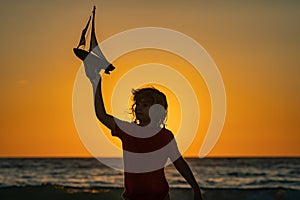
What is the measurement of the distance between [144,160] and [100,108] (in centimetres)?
48

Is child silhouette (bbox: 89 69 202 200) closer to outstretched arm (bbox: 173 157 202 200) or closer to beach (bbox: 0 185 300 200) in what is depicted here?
outstretched arm (bbox: 173 157 202 200)

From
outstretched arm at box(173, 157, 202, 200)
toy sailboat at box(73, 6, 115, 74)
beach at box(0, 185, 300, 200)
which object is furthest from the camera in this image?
beach at box(0, 185, 300, 200)

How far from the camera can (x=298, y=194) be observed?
75.2 feet

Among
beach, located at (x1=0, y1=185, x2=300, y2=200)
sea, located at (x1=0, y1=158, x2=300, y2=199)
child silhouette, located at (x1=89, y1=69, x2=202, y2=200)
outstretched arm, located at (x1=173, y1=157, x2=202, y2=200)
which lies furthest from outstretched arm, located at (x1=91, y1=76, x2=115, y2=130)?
sea, located at (x1=0, y1=158, x2=300, y2=199)

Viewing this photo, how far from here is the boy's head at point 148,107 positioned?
5.82 metres

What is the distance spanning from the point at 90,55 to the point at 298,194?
18165 mm

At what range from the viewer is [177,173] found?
37656mm

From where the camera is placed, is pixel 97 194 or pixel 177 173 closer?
pixel 97 194

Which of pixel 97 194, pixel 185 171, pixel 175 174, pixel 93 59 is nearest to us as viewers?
pixel 93 59

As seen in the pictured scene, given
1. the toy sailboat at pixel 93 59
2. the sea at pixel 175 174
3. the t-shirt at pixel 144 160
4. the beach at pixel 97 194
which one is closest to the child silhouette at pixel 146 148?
the t-shirt at pixel 144 160

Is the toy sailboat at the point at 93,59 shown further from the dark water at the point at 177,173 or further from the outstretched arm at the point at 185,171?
the dark water at the point at 177,173

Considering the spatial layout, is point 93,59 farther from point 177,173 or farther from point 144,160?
point 177,173

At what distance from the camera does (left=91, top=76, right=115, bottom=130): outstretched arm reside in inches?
218

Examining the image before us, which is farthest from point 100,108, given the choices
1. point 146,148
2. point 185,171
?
point 185,171
